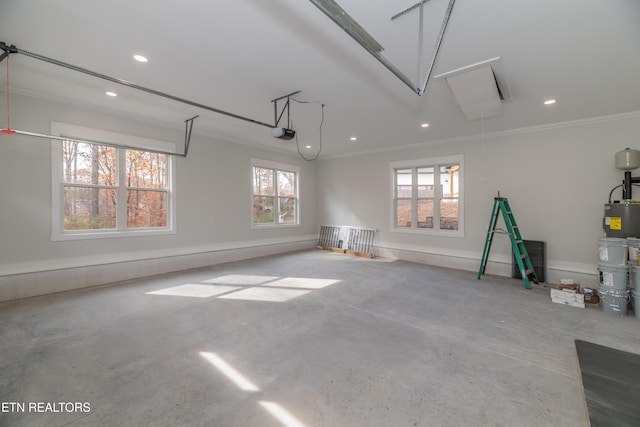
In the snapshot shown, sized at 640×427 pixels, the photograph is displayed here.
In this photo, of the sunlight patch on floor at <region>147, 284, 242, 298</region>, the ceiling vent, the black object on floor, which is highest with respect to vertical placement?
the ceiling vent

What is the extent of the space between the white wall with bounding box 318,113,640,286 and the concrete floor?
1283 mm

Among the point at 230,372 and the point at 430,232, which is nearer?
the point at 230,372

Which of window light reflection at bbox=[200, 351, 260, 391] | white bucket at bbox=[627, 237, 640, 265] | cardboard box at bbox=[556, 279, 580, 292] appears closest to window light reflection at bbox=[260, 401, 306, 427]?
window light reflection at bbox=[200, 351, 260, 391]

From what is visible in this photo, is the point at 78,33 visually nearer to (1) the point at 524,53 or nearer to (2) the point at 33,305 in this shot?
(2) the point at 33,305

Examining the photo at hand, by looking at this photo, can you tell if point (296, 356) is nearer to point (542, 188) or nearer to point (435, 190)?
point (435, 190)

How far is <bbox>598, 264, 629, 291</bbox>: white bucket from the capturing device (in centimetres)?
332

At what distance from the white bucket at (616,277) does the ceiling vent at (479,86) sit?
102 inches

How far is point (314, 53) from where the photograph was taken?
2635 millimetres

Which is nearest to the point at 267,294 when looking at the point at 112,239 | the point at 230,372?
the point at 230,372

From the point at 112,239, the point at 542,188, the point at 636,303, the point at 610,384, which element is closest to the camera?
the point at 610,384

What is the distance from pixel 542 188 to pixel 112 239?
794 cm

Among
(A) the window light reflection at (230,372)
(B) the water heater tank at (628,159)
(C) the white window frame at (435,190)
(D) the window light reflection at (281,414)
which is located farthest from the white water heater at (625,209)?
(A) the window light reflection at (230,372)

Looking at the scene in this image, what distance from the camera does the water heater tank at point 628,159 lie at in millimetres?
3857

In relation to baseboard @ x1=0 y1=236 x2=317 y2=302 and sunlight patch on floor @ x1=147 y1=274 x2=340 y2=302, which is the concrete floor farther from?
baseboard @ x1=0 y1=236 x2=317 y2=302
